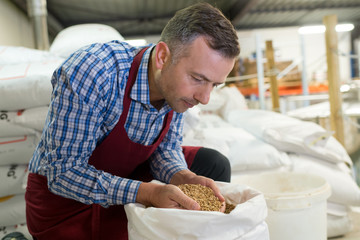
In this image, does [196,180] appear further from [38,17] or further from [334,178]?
[38,17]

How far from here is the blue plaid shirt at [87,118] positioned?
803mm

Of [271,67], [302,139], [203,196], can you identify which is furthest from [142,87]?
[271,67]

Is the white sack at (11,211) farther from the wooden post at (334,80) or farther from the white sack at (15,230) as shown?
the wooden post at (334,80)

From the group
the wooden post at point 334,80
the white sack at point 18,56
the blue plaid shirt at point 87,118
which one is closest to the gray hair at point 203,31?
the blue plaid shirt at point 87,118

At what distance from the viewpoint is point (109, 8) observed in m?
6.35

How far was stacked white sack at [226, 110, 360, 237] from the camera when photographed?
1489 millimetres

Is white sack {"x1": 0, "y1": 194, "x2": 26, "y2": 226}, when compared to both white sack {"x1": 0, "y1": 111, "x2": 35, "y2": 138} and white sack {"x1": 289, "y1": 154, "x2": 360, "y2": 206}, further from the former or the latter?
white sack {"x1": 289, "y1": 154, "x2": 360, "y2": 206}

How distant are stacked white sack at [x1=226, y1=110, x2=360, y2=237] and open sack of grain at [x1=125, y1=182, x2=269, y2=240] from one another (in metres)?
0.92

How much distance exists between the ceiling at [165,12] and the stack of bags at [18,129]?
4852 millimetres

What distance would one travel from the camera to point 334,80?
78.4 inches

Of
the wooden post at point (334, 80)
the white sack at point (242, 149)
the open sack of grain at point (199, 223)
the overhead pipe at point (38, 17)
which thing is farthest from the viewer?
the overhead pipe at point (38, 17)

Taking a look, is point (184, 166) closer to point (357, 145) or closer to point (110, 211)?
point (110, 211)

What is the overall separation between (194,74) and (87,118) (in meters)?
0.28

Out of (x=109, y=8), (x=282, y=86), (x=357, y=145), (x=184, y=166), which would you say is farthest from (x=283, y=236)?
(x=109, y=8)
